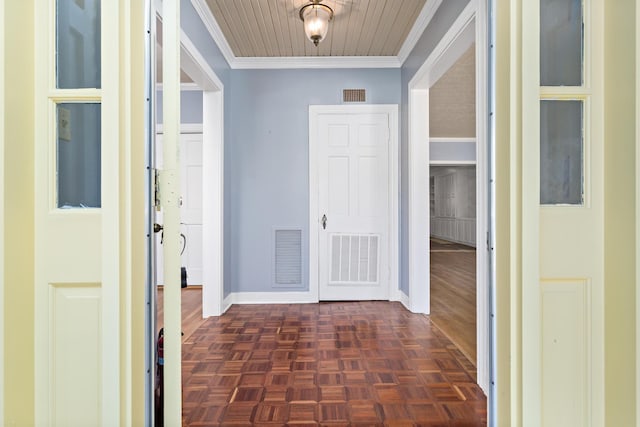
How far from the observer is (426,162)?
334 centimetres

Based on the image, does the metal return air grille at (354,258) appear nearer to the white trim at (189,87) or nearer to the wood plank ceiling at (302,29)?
the wood plank ceiling at (302,29)

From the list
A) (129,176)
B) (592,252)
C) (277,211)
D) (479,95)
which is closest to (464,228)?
(277,211)

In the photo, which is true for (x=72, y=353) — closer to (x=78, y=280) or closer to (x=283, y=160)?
(x=78, y=280)

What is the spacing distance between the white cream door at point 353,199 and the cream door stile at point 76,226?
2.73m

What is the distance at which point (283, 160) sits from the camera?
3.70m

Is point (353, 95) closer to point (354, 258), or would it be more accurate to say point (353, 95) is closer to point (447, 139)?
point (354, 258)

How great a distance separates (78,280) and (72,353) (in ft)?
0.77

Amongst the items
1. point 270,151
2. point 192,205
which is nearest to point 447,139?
point 270,151

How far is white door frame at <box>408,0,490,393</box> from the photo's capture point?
6.29 ft

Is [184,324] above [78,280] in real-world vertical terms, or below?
below

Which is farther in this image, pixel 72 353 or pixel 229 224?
pixel 229 224

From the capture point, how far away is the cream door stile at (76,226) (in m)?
1.03
